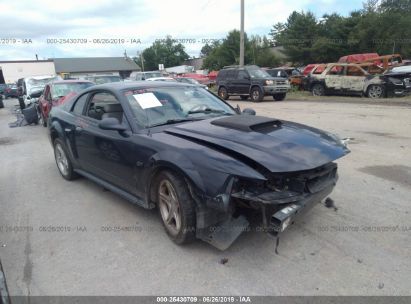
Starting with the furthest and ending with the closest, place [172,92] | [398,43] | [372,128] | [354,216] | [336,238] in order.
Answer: [398,43], [372,128], [172,92], [354,216], [336,238]

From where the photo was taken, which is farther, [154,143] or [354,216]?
[354,216]

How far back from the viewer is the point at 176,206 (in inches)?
136

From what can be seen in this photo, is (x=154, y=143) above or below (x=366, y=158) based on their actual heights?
above

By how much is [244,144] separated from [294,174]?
522 mm

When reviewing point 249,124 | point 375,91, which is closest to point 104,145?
point 249,124

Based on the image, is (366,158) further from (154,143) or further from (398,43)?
(398,43)

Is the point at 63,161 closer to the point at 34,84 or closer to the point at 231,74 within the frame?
the point at 34,84

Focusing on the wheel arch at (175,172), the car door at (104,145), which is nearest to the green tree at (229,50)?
the car door at (104,145)

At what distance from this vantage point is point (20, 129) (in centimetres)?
1255

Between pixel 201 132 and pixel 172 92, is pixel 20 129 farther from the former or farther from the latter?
pixel 201 132

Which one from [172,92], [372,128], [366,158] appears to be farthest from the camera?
[372,128]

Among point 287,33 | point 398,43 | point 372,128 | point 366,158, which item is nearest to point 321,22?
point 287,33

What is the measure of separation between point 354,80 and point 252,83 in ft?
16.3

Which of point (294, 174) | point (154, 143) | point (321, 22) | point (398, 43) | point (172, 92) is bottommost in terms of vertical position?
point (294, 174)
